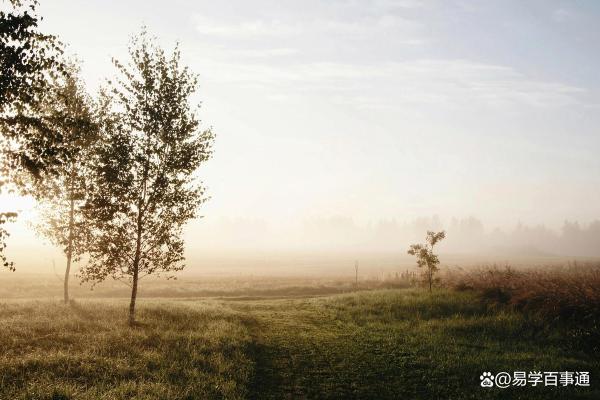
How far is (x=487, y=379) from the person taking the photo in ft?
43.8

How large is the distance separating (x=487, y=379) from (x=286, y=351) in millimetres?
7551

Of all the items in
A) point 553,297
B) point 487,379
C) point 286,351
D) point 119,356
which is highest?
point 553,297

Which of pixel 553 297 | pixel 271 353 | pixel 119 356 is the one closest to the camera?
pixel 119 356

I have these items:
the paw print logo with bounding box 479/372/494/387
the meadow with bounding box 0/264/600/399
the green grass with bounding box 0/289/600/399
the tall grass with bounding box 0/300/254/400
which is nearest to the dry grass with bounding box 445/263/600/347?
the meadow with bounding box 0/264/600/399

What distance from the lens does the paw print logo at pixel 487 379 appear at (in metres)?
13.0

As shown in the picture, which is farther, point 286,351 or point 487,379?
point 286,351

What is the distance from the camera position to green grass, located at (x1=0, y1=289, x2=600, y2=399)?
11922 millimetres

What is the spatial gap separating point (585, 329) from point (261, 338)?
15.1m

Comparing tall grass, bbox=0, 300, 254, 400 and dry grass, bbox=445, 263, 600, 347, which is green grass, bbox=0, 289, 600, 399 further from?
dry grass, bbox=445, 263, 600, 347

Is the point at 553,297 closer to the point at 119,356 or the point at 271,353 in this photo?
the point at 271,353

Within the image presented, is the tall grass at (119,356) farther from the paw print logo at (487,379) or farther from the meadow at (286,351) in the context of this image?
the paw print logo at (487,379)

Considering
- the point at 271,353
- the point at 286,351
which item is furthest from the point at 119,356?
the point at 286,351

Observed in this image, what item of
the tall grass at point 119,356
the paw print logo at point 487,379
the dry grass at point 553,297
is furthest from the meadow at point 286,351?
the dry grass at point 553,297

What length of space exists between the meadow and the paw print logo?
21cm
